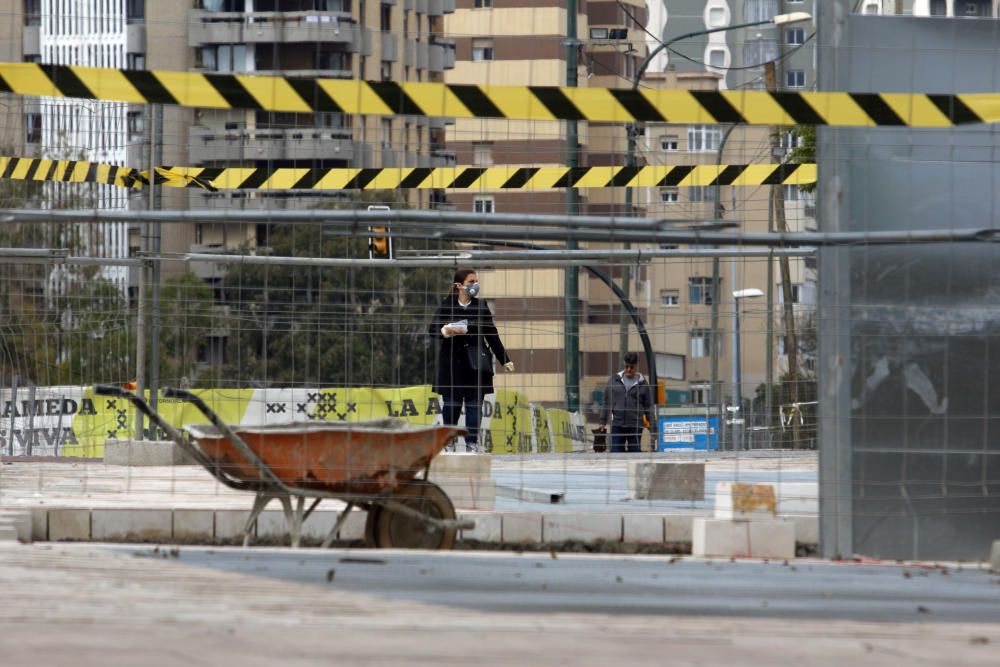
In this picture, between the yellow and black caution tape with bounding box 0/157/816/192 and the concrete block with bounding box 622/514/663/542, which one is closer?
the concrete block with bounding box 622/514/663/542

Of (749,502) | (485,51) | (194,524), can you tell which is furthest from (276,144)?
(749,502)

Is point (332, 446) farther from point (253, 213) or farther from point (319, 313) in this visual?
point (319, 313)

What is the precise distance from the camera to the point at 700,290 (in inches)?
580

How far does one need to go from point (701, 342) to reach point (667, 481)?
2421mm

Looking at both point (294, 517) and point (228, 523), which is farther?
point (228, 523)

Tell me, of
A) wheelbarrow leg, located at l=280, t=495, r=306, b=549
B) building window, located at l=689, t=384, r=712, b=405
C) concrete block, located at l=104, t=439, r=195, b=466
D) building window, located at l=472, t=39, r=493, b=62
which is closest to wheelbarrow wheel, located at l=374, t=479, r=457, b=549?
wheelbarrow leg, located at l=280, t=495, r=306, b=549

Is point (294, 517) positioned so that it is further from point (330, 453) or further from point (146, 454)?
point (146, 454)

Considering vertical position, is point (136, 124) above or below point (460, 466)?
above

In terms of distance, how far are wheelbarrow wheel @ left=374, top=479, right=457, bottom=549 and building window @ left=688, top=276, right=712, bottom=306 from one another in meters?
4.15

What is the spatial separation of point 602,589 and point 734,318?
22.1 feet

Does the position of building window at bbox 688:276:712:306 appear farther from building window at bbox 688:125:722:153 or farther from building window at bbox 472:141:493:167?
building window at bbox 472:141:493:167

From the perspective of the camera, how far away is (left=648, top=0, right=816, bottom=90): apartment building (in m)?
12.0

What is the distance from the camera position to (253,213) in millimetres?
10211

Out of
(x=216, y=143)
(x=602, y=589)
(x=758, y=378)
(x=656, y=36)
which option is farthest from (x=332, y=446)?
(x=758, y=378)
